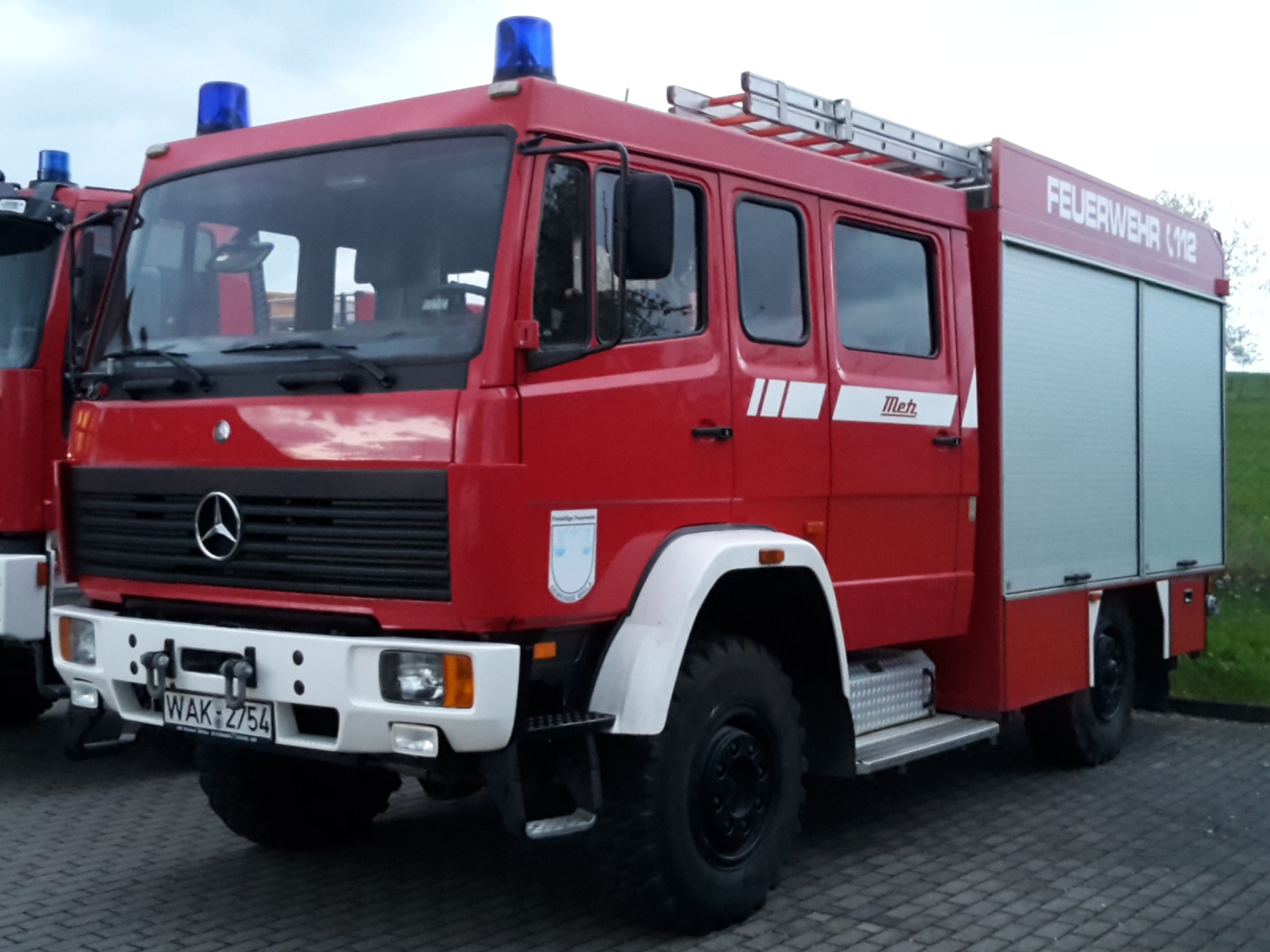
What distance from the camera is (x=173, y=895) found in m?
5.54

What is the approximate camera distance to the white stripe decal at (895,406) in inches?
229

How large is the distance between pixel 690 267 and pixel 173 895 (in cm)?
303

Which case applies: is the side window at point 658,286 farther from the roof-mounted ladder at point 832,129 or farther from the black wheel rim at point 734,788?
the black wheel rim at point 734,788

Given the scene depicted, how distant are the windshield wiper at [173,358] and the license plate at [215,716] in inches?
40.0

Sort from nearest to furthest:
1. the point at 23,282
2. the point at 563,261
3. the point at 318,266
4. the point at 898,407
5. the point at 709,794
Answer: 1. the point at 563,261
2. the point at 318,266
3. the point at 709,794
4. the point at 898,407
5. the point at 23,282

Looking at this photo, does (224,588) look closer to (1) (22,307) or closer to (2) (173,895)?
(2) (173,895)

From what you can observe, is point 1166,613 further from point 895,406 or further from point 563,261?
point 563,261

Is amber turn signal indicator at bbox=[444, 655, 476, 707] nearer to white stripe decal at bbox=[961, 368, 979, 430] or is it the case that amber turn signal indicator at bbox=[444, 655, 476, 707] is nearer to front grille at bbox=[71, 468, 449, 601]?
front grille at bbox=[71, 468, 449, 601]

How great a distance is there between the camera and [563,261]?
455 cm

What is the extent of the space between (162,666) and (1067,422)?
457 centimetres

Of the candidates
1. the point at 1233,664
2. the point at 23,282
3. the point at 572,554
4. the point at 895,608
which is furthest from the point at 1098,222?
the point at 23,282

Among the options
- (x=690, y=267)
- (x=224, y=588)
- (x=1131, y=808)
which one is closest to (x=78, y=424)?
(x=224, y=588)

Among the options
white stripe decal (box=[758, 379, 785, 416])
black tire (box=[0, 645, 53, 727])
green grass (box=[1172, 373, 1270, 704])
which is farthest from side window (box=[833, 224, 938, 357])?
black tire (box=[0, 645, 53, 727])

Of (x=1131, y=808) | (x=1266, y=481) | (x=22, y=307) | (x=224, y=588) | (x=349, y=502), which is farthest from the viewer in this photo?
(x=1266, y=481)
